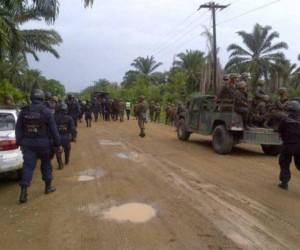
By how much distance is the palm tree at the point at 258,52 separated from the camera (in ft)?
152

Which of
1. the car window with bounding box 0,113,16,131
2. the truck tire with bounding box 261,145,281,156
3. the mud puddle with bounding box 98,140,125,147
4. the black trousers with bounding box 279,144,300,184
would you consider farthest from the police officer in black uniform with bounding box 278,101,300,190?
the mud puddle with bounding box 98,140,125,147

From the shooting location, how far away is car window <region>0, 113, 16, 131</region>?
28.8 ft

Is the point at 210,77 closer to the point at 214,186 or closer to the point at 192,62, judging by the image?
the point at 192,62

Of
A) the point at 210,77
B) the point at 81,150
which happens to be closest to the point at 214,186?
the point at 81,150

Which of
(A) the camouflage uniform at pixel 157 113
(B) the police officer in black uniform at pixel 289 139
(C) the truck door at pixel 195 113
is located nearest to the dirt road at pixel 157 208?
(B) the police officer in black uniform at pixel 289 139

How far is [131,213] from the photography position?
6723 millimetres

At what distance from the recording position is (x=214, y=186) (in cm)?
868

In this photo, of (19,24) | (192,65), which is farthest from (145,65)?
(19,24)

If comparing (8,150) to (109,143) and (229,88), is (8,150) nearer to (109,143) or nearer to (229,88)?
(229,88)

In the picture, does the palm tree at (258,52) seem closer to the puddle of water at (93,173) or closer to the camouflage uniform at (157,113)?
the camouflage uniform at (157,113)

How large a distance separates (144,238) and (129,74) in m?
62.9

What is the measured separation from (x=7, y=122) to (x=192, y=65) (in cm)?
4064

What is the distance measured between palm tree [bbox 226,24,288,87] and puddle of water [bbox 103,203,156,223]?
4068cm

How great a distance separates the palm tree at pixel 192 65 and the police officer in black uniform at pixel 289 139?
3723 centimetres
